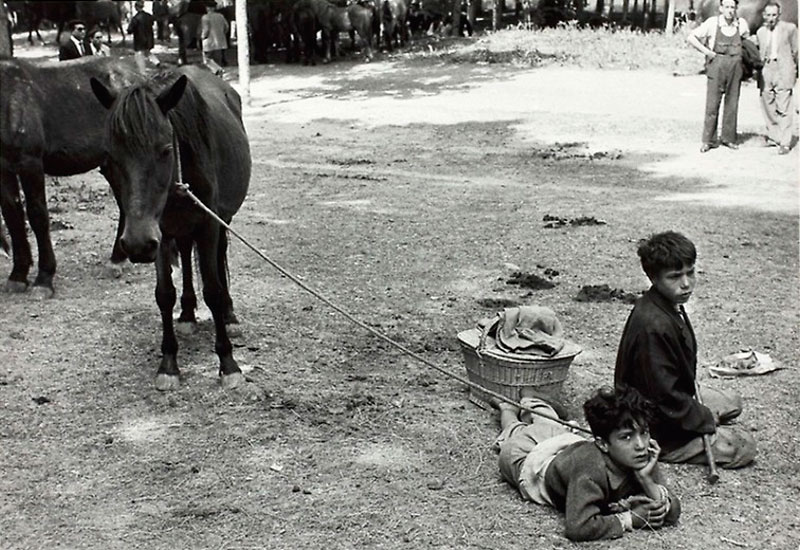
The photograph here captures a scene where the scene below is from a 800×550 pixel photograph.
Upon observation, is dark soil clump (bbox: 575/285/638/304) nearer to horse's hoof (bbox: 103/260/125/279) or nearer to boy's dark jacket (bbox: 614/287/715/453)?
boy's dark jacket (bbox: 614/287/715/453)

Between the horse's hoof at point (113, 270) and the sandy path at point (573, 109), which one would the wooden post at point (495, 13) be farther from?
the horse's hoof at point (113, 270)

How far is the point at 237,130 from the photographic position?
6570 mm

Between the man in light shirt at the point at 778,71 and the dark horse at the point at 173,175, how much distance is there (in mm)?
8648

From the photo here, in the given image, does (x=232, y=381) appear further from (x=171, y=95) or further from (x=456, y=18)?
(x=456, y=18)

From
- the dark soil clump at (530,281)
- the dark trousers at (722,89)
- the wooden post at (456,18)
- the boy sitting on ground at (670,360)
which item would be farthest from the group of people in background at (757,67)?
the wooden post at (456,18)

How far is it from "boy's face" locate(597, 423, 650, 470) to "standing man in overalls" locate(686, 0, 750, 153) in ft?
32.0

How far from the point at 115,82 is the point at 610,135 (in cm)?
867

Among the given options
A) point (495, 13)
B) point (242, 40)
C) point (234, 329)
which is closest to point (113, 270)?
point (234, 329)

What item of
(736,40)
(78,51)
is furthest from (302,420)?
(78,51)

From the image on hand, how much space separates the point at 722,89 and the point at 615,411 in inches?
399

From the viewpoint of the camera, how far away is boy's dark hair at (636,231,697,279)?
4.23m

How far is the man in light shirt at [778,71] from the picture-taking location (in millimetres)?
12367

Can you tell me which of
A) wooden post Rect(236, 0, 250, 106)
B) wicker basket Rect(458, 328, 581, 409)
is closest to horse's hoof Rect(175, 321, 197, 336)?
wicker basket Rect(458, 328, 581, 409)

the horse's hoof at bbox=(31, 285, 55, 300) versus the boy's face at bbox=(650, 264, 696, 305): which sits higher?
the boy's face at bbox=(650, 264, 696, 305)
